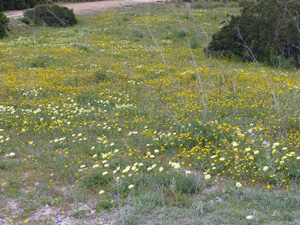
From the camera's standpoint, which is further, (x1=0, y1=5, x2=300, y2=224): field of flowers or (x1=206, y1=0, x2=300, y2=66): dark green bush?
(x1=206, y1=0, x2=300, y2=66): dark green bush

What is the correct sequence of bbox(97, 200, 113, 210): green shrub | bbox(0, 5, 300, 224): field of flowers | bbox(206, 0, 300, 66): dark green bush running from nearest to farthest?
1. bbox(97, 200, 113, 210): green shrub
2. bbox(0, 5, 300, 224): field of flowers
3. bbox(206, 0, 300, 66): dark green bush

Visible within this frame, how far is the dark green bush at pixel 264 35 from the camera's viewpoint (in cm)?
1000

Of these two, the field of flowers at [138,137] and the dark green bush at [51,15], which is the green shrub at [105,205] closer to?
the field of flowers at [138,137]

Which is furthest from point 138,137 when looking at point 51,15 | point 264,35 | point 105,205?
point 51,15

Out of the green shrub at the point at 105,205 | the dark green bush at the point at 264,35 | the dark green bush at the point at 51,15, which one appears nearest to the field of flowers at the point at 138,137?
the green shrub at the point at 105,205

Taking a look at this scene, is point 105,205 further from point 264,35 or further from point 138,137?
point 264,35

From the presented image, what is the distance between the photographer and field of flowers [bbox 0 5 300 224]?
11.4ft

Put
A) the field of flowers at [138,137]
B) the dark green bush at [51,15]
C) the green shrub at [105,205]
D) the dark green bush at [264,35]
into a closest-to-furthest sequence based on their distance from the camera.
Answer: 1. the green shrub at [105,205]
2. the field of flowers at [138,137]
3. the dark green bush at [264,35]
4. the dark green bush at [51,15]

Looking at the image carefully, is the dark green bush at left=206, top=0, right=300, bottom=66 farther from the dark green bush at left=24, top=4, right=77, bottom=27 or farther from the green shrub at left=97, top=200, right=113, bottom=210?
the dark green bush at left=24, top=4, right=77, bottom=27

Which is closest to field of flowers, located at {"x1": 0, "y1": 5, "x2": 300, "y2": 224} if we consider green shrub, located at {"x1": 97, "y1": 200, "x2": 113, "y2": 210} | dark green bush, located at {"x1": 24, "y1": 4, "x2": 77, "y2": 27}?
green shrub, located at {"x1": 97, "y1": 200, "x2": 113, "y2": 210}

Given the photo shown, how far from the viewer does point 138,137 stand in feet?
16.0

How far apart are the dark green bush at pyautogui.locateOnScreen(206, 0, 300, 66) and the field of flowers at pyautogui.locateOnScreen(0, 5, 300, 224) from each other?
1.90 meters

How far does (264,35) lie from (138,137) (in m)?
7.24

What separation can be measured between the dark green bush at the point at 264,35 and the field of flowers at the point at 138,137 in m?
1.90
